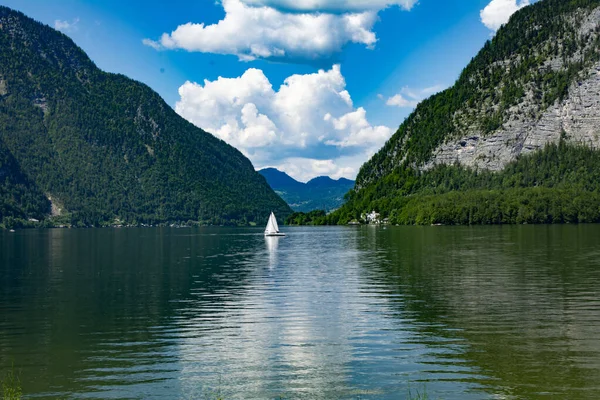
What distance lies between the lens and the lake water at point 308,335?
28.5 meters

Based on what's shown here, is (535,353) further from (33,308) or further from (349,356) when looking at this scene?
(33,308)

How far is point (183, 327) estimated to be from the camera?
140 feet

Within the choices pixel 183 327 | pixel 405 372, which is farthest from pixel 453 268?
pixel 405 372

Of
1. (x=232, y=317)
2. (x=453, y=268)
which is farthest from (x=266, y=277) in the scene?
(x=232, y=317)

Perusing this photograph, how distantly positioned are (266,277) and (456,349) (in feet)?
143

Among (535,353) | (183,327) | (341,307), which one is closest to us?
(535,353)

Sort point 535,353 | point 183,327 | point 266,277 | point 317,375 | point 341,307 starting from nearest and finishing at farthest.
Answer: point 317,375, point 535,353, point 183,327, point 341,307, point 266,277

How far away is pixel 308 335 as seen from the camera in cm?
3947

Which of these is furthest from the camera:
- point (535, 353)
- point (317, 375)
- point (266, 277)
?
point (266, 277)

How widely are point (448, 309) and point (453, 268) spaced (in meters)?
33.7

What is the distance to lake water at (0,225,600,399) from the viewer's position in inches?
1120

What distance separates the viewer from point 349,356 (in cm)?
3356

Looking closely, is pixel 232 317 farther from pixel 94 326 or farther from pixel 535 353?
pixel 535 353

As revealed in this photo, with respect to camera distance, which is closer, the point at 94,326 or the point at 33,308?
the point at 94,326
